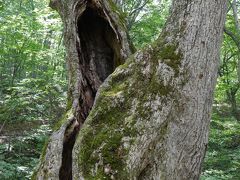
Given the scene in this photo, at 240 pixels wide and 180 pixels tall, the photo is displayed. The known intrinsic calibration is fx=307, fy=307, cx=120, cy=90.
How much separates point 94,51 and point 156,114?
1785 millimetres

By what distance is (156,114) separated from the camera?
287 cm

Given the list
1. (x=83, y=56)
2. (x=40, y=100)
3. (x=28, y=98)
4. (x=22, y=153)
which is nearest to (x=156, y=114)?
(x=83, y=56)

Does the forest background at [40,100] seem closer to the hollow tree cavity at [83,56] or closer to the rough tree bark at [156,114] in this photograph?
the hollow tree cavity at [83,56]

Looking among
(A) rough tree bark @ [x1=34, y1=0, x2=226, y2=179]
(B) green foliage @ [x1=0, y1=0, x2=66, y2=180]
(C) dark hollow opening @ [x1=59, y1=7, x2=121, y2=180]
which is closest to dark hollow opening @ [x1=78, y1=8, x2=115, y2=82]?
(C) dark hollow opening @ [x1=59, y1=7, x2=121, y2=180]

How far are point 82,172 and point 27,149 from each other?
690 centimetres

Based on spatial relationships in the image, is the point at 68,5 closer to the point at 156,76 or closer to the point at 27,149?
the point at 156,76

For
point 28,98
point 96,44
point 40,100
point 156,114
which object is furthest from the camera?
point 40,100

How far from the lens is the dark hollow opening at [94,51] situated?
4074 mm

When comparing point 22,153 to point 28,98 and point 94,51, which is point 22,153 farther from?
point 94,51

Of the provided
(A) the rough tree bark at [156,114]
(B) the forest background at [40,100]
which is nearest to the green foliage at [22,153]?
(B) the forest background at [40,100]

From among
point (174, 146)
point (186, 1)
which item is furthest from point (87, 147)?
point (186, 1)

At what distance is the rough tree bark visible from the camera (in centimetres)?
270

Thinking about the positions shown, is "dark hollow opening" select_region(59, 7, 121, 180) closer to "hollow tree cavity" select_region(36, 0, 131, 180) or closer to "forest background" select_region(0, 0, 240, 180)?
"hollow tree cavity" select_region(36, 0, 131, 180)

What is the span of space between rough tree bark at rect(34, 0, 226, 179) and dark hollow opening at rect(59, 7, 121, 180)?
0.73m
